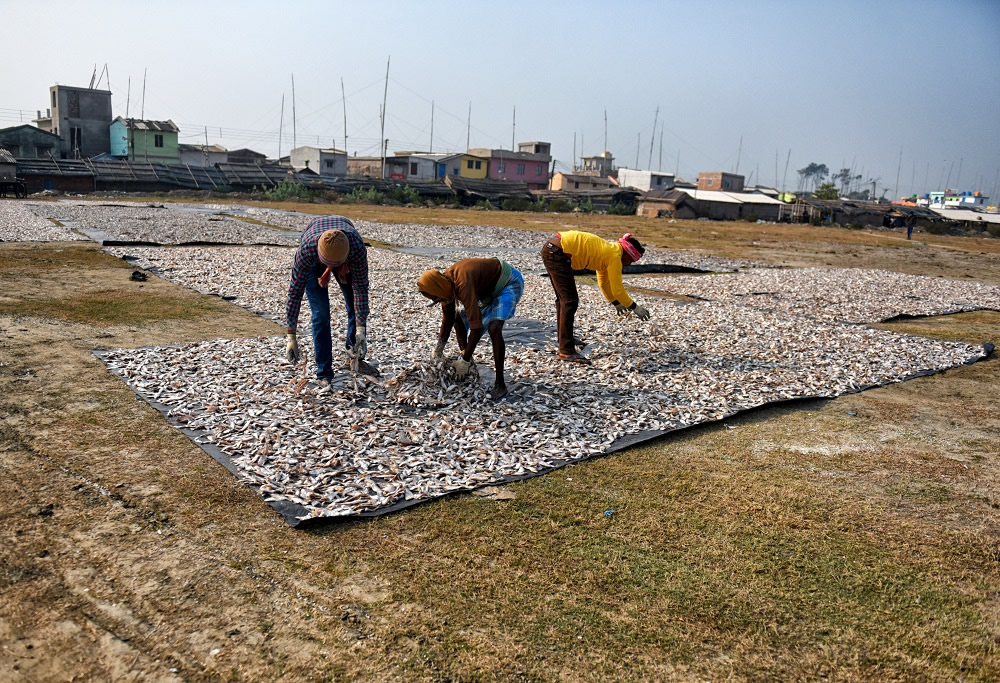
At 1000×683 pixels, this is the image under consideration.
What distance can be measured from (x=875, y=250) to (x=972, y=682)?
29.5m

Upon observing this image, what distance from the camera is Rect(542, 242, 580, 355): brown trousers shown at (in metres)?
8.00

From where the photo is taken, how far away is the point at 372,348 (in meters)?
8.08

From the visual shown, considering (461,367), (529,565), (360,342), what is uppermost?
(360,342)

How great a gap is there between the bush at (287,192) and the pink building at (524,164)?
27.8 meters

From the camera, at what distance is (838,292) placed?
48.4 feet

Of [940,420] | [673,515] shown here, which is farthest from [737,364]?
[673,515]

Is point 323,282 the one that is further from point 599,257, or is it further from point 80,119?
point 80,119

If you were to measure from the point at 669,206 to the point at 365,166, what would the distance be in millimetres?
30969

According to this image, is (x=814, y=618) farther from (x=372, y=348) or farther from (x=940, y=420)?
(x=372, y=348)

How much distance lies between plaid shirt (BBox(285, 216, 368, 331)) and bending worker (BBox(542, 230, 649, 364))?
7.99ft

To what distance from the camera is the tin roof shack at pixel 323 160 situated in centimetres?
6456

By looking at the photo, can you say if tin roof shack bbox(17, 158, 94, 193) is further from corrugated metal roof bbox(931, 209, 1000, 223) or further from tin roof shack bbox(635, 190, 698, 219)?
corrugated metal roof bbox(931, 209, 1000, 223)

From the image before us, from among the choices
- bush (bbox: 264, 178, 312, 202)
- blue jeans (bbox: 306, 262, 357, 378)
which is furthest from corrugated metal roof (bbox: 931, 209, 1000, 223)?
blue jeans (bbox: 306, 262, 357, 378)

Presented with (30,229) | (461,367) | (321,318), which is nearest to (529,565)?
(461,367)
